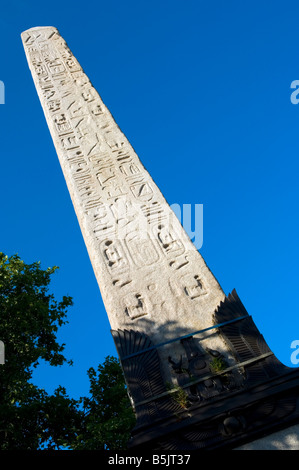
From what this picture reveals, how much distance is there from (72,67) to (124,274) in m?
6.22

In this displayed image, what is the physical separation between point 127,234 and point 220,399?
234 cm

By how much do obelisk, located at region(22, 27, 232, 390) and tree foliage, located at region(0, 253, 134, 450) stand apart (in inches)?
165

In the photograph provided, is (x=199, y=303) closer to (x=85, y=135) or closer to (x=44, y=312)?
(x=85, y=135)

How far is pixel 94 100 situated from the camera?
7.79 meters

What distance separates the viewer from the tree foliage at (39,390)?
25.5 feet

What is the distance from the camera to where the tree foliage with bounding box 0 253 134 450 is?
307 inches

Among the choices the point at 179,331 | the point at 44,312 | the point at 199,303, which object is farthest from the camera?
the point at 44,312

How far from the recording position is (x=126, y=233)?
197 inches

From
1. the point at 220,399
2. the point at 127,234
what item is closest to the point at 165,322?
the point at 220,399

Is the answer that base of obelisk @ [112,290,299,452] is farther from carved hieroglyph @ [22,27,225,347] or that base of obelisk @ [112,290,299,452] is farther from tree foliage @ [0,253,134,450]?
tree foliage @ [0,253,134,450]

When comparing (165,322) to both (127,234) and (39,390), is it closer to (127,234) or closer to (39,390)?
(127,234)

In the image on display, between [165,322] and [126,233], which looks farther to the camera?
[126,233]

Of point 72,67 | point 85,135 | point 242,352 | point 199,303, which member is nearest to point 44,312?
point 85,135

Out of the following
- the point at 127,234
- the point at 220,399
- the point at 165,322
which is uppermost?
the point at 127,234
